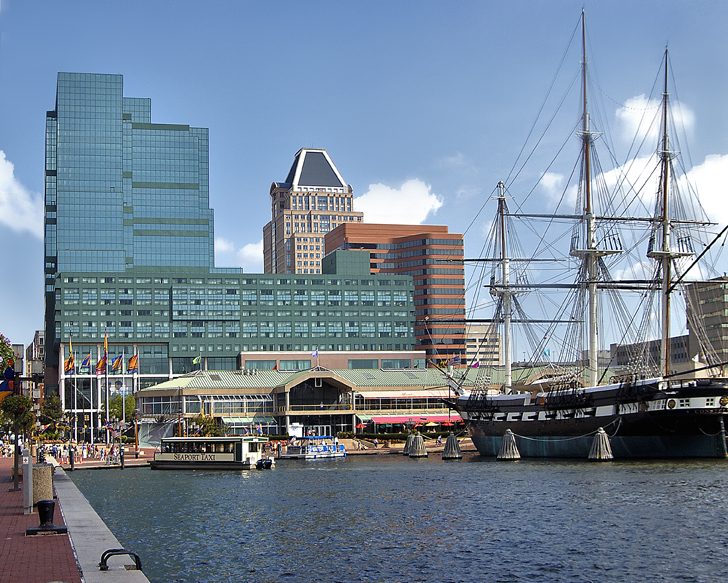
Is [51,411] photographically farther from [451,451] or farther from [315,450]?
[451,451]

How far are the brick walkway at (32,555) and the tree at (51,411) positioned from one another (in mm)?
123152

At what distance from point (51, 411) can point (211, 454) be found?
253 feet

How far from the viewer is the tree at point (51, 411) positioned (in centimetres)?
15450

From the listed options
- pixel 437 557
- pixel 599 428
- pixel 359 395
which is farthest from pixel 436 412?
pixel 437 557

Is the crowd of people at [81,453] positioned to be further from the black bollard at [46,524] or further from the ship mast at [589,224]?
the black bollard at [46,524]

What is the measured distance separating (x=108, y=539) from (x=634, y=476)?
4744 cm

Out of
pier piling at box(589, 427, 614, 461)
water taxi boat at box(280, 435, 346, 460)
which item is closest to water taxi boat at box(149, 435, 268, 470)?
water taxi boat at box(280, 435, 346, 460)

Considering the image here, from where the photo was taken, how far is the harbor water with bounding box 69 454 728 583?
111 ft

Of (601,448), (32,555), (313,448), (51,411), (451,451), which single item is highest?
A: (51,411)

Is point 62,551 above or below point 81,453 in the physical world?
above

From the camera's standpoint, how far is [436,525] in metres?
45.3

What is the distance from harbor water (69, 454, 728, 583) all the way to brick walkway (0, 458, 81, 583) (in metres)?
5.03

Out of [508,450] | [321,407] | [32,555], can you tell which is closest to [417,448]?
[508,450]

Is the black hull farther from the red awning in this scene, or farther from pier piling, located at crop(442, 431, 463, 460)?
the red awning
